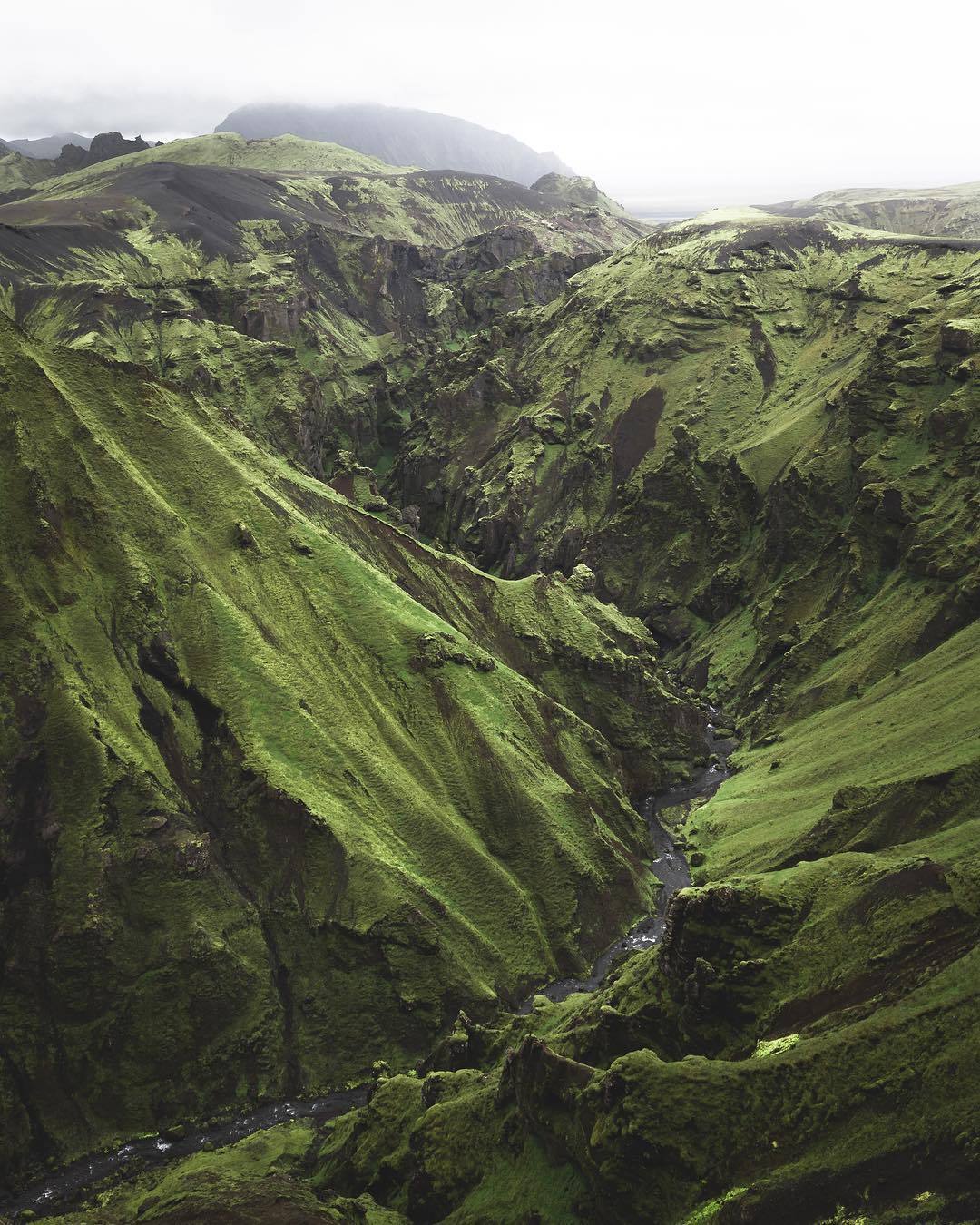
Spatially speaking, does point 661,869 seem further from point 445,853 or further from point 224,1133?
point 224,1133

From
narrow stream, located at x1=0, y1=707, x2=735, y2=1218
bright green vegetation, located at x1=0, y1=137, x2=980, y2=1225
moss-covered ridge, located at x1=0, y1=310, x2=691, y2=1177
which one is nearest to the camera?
bright green vegetation, located at x1=0, y1=137, x2=980, y2=1225

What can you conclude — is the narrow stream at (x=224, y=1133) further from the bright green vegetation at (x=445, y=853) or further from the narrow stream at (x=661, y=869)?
the bright green vegetation at (x=445, y=853)

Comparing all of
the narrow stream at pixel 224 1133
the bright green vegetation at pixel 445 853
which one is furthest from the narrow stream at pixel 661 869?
the bright green vegetation at pixel 445 853

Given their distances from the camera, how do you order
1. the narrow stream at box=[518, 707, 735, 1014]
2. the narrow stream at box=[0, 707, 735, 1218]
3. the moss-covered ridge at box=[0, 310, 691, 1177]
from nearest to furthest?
1. the narrow stream at box=[0, 707, 735, 1218]
2. the moss-covered ridge at box=[0, 310, 691, 1177]
3. the narrow stream at box=[518, 707, 735, 1014]

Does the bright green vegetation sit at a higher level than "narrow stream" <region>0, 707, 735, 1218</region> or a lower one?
higher

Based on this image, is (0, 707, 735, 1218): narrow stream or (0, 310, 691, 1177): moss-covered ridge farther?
(0, 310, 691, 1177): moss-covered ridge

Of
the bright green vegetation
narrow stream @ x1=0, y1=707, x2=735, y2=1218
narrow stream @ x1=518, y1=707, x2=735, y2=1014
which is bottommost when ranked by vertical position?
narrow stream @ x1=0, y1=707, x2=735, y2=1218

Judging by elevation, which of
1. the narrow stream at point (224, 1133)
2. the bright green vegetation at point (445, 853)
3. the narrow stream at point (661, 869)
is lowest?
the narrow stream at point (224, 1133)

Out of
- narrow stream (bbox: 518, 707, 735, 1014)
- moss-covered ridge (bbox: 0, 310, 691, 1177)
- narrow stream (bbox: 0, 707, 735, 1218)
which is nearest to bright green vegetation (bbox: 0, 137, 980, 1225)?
moss-covered ridge (bbox: 0, 310, 691, 1177)

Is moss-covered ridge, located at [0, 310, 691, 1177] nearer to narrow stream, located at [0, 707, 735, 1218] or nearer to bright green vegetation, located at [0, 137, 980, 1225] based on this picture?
bright green vegetation, located at [0, 137, 980, 1225]
